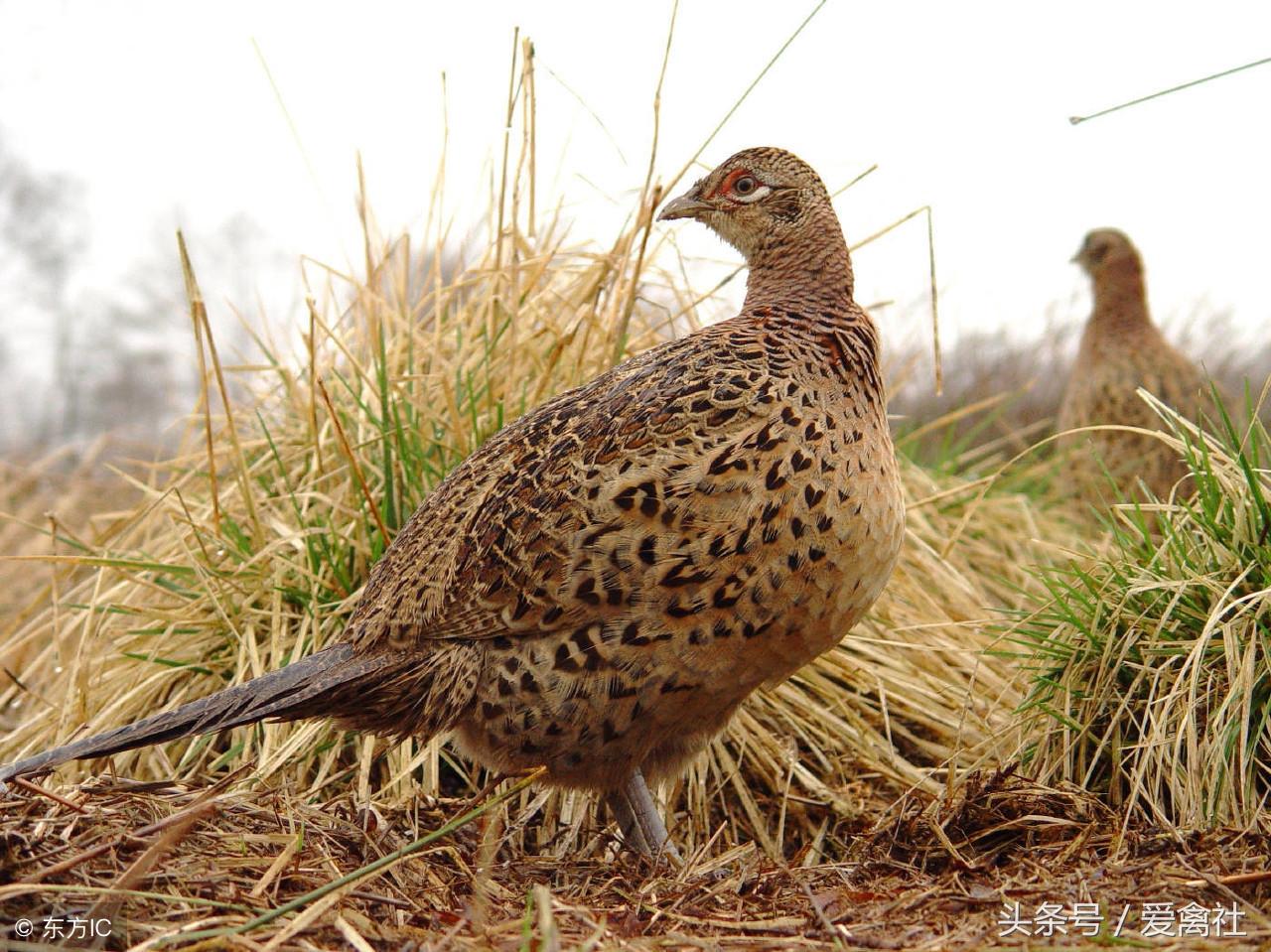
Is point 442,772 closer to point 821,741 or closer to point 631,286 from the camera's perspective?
point 821,741

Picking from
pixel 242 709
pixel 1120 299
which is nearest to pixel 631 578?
pixel 242 709

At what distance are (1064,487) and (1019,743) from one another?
3.37 metres

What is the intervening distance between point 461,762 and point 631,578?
1156mm

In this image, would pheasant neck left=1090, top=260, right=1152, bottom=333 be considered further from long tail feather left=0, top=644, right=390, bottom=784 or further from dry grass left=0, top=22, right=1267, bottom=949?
long tail feather left=0, top=644, right=390, bottom=784

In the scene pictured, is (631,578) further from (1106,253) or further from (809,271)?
(1106,253)

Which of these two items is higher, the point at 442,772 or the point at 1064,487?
the point at 442,772

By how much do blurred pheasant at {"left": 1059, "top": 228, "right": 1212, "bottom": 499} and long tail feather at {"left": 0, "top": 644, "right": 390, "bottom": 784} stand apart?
4117 millimetres

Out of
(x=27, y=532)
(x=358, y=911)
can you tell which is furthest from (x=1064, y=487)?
(x=27, y=532)

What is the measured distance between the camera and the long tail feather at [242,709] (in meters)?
2.43

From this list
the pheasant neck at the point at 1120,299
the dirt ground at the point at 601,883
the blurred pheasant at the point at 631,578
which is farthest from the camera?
the pheasant neck at the point at 1120,299

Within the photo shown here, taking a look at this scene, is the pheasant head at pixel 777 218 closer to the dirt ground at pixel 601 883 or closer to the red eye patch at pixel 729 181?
the red eye patch at pixel 729 181

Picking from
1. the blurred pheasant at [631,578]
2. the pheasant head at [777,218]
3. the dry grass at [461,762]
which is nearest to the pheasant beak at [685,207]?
the pheasant head at [777,218]

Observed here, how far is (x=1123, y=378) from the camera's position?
6348 millimetres

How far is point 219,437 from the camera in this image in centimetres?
423
